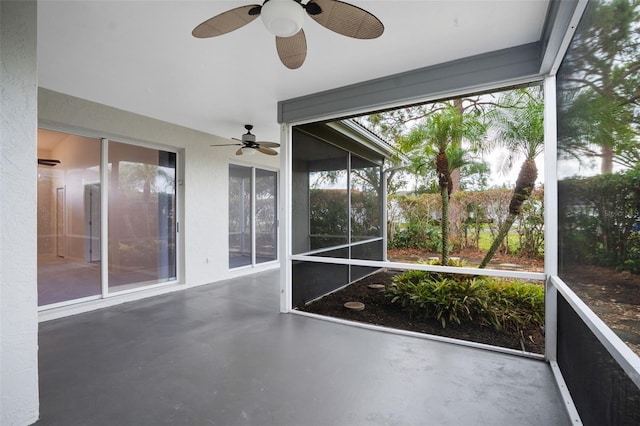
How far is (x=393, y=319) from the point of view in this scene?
391cm

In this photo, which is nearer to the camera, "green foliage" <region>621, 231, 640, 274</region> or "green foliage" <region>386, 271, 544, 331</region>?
"green foliage" <region>621, 231, 640, 274</region>

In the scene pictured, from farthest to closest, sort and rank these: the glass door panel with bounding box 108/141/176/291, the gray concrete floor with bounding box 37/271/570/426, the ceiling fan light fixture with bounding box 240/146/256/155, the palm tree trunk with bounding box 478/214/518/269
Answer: the ceiling fan light fixture with bounding box 240/146/256/155
the glass door panel with bounding box 108/141/176/291
the palm tree trunk with bounding box 478/214/518/269
the gray concrete floor with bounding box 37/271/570/426

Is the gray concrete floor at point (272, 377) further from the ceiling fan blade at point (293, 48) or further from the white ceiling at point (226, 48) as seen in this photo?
the white ceiling at point (226, 48)

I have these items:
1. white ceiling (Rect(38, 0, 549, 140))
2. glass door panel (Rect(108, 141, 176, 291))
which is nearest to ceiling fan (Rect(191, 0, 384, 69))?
white ceiling (Rect(38, 0, 549, 140))

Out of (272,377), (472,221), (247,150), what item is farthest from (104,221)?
(472,221)

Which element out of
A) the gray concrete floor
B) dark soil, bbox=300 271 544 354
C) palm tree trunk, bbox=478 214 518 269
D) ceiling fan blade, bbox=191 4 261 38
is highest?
ceiling fan blade, bbox=191 4 261 38

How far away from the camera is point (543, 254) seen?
2.84 metres

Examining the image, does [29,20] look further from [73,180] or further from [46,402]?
[73,180]

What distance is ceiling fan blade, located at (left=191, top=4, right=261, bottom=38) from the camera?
5.82 ft

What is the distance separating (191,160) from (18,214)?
3832 mm

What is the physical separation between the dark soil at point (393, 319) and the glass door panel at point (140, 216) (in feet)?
9.00

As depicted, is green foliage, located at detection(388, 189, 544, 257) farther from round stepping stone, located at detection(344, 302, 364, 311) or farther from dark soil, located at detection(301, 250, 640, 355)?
round stepping stone, located at detection(344, 302, 364, 311)

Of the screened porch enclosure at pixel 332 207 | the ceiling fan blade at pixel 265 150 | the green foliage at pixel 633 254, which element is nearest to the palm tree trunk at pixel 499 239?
the screened porch enclosure at pixel 332 207

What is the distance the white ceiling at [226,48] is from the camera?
2.26 m
